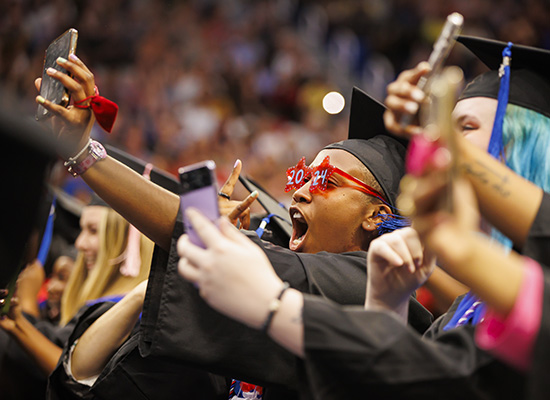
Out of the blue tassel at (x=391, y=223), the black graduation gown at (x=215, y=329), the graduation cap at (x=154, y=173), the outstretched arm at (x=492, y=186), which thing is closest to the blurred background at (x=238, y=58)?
the graduation cap at (x=154, y=173)

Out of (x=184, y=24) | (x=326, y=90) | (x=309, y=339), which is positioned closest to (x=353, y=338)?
(x=309, y=339)

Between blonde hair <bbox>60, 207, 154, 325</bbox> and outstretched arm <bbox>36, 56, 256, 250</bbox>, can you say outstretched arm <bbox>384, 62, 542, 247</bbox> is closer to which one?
outstretched arm <bbox>36, 56, 256, 250</bbox>

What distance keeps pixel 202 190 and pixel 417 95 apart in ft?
1.49

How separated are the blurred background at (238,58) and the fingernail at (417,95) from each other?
5196mm

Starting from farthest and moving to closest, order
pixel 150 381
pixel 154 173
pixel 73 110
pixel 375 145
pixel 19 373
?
pixel 19 373
pixel 154 173
pixel 375 145
pixel 150 381
pixel 73 110

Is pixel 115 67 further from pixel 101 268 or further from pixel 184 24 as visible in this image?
pixel 101 268

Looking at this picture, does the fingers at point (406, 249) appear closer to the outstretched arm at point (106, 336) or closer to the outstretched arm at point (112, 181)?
the outstretched arm at point (112, 181)

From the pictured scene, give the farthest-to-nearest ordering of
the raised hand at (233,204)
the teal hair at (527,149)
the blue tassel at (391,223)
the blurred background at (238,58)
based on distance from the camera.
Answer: the blurred background at (238,58), the blue tassel at (391,223), the raised hand at (233,204), the teal hair at (527,149)

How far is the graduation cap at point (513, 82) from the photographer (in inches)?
→ 67.3

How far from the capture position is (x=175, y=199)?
5.73ft

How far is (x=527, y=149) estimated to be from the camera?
5.32 feet

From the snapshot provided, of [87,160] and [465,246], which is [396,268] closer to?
[465,246]

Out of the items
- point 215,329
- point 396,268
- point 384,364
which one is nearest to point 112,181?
Result: point 215,329

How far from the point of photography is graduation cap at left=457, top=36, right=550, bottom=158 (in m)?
1.71
